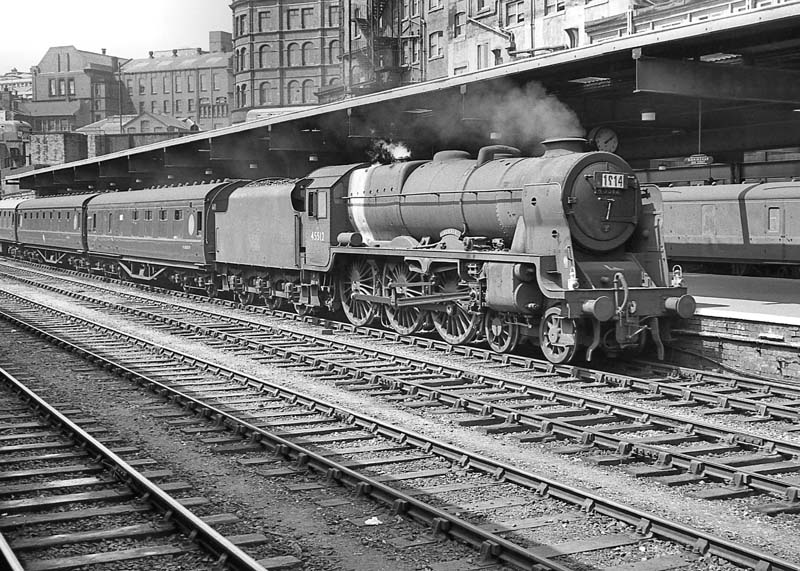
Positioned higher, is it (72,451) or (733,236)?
(733,236)

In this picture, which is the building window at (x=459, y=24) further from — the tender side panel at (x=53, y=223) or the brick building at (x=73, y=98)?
the brick building at (x=73, y=98)

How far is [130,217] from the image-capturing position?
81.0 ft

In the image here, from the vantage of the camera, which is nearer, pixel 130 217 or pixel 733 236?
pixel 733 236

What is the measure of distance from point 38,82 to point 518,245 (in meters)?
103

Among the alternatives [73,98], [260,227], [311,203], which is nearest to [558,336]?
[311,203]

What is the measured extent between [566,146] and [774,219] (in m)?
9.22

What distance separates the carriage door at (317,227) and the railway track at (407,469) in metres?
4.77

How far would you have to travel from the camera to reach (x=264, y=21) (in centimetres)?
7631

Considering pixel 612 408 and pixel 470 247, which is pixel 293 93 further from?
pixel 612 408

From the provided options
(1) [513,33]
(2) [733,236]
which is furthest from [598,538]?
(1) [513,33]

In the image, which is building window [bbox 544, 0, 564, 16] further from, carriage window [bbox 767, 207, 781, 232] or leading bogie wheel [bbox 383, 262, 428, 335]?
leading bogie wheel [bbox 383, 262, 428, 335]

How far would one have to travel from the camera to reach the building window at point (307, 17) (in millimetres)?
74562

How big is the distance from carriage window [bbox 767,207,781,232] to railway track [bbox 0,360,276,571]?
15511mm

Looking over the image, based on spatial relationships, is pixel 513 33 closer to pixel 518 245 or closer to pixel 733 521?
pixel 518 245
